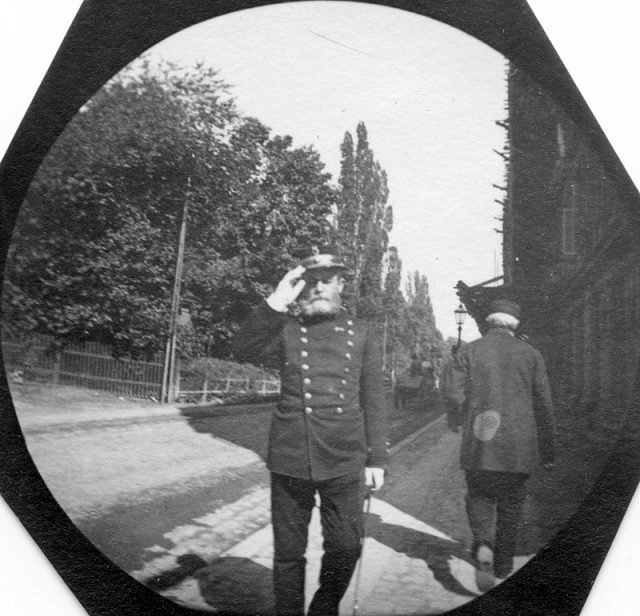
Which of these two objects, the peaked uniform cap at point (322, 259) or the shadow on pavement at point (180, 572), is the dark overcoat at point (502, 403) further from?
the shadow on pavement at point (180, 572)

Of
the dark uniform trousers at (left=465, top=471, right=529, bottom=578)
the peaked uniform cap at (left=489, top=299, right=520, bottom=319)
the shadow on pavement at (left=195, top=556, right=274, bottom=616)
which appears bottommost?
the shadow on pavement at (left=195, top=556, right=274, bottom=616)

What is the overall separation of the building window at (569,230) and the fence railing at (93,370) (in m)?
1.35

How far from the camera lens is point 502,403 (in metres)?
2.46

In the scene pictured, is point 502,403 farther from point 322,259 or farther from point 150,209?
point 150,209

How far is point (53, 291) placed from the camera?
2.67m

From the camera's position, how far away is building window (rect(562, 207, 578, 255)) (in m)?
2.56

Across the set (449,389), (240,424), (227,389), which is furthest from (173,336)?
(449,389)

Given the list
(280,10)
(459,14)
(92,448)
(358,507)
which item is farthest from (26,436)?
(459,14)

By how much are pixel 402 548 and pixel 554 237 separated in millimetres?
1274

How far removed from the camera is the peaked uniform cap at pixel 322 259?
2389 mm

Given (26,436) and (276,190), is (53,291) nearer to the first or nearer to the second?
(26,436)

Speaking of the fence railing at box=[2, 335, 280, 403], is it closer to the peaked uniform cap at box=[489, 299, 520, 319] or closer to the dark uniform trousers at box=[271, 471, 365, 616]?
the dark uniform trousers at box=[271, 471, 365, 616]

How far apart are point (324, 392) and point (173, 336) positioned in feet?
2.06

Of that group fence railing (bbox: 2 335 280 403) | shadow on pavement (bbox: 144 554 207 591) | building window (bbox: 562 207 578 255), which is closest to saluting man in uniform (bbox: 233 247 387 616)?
fence railing (bbox: 2 335 280 403)
